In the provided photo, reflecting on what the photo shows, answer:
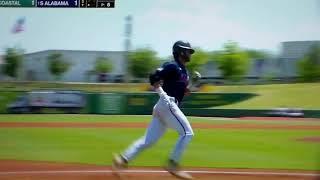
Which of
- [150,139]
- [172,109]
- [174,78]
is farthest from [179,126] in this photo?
[174,78]

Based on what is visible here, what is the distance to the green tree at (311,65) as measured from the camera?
294 inches

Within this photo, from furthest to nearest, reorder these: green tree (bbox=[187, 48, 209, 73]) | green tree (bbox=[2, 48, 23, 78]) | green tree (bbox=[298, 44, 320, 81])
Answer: green tree (bbox=[298, 44, 320, 81]), green tree (bbox=[2, 48, 23, 78]), green tree (bbox=[187, 48, 209, 73])

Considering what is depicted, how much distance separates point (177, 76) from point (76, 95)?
3294 mm

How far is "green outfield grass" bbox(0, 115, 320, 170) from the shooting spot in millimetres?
6820

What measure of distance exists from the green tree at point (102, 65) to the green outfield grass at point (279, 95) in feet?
7.24

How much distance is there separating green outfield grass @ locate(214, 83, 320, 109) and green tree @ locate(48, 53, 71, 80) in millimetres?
2775

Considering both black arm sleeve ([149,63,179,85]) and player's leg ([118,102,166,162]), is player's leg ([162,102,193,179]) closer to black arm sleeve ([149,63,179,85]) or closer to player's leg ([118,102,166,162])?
player's leg ([118,102,166,162])


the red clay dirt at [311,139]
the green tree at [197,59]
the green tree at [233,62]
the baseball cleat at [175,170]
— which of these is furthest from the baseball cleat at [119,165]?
the red clay dirt at [311,139]

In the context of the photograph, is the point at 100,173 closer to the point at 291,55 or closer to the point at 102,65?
the point at 102,65

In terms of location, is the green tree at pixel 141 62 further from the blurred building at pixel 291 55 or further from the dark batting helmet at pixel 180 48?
the blurred building at pixel 291 55

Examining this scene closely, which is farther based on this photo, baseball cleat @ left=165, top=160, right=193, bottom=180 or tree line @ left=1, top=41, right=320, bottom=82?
tree line @ left=1, top=41, right=320, bottom=82

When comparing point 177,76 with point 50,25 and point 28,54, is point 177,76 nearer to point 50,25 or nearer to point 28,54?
point 50,25

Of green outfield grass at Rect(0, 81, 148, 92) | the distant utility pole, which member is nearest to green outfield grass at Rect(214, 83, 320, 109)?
green outfield grass at Rect(0, 81, 148, 92)

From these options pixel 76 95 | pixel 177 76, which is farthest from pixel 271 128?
pixel 177 76
